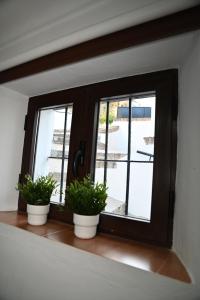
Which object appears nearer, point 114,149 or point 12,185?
point 114,149

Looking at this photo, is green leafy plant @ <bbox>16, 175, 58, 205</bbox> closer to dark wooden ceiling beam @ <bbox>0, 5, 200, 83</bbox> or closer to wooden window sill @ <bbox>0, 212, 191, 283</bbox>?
wooden window sill @ <bbox>0, 212, 191, 283</bbox>

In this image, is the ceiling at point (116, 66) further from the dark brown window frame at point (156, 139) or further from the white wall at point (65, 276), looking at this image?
the white wall at point (65, 276)

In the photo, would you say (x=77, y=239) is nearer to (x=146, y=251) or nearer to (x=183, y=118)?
(x=146, y=251)

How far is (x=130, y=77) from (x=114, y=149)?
1.22ft

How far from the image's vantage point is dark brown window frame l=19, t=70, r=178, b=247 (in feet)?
2.68

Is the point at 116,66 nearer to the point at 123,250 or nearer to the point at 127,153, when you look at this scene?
the point at 127,153

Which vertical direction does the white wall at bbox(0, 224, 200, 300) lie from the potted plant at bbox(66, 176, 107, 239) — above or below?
below

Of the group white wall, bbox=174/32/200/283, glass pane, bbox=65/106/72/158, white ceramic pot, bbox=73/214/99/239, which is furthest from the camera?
glass pane, bbox=65/106/72/158

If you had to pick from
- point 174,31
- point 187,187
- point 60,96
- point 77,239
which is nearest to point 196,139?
point 187,187

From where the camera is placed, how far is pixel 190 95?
0.70 meters

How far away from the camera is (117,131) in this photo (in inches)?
41.1

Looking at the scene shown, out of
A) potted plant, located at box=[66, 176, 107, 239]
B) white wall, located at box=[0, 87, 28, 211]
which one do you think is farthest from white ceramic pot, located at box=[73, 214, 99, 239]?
white wall, located at box=[0, 87, 28, 211]

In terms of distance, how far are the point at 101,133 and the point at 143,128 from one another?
233mm

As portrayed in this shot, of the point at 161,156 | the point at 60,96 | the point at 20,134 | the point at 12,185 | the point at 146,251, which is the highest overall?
the point at 60,96
